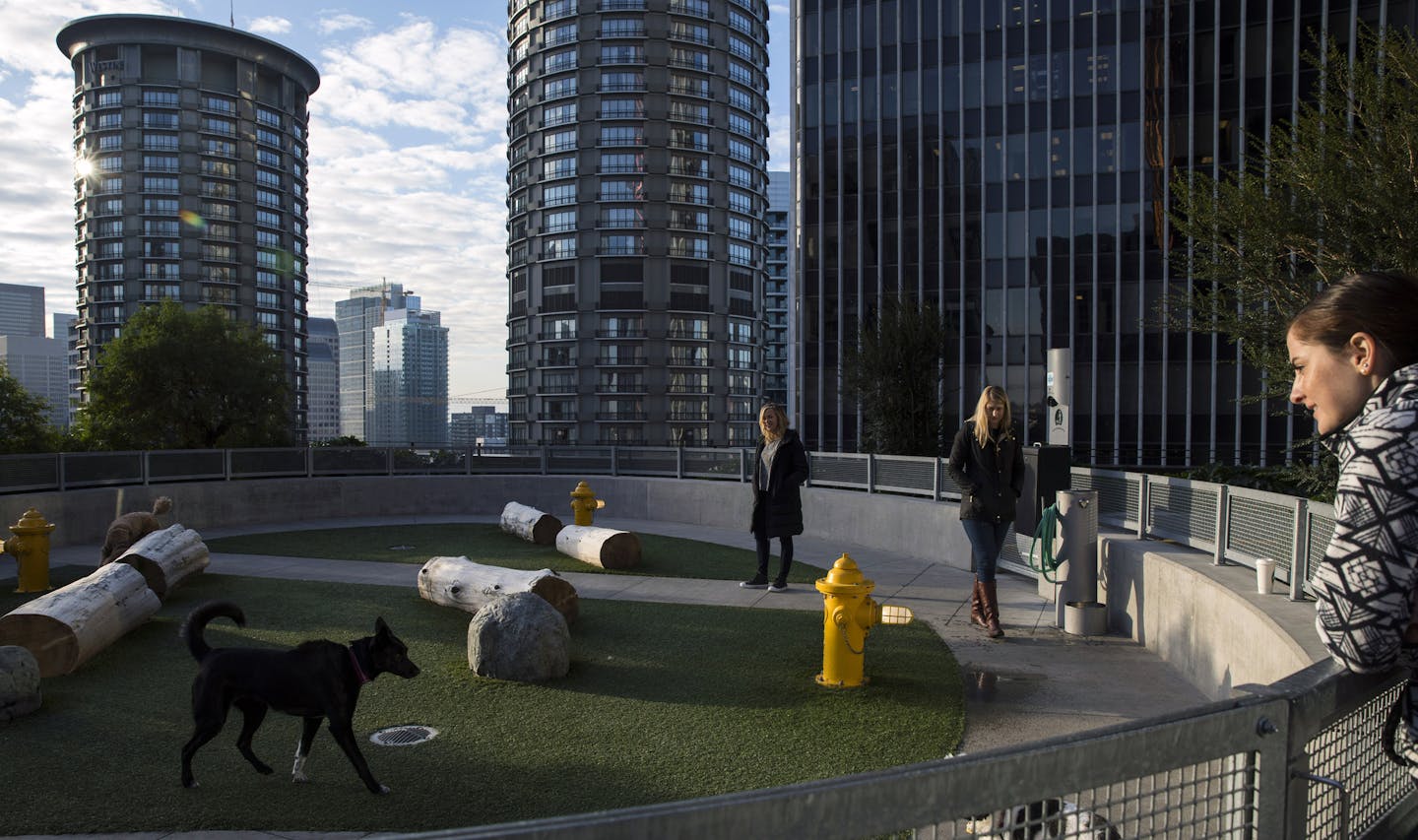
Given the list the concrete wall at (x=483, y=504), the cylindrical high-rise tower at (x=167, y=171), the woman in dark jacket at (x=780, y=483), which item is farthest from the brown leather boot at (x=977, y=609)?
the cylindrical high-rise tower at (x=167, y=171)

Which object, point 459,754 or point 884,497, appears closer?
point 459,754

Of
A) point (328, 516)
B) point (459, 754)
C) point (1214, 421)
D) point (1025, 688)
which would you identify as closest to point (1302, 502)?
point (1025, 688)

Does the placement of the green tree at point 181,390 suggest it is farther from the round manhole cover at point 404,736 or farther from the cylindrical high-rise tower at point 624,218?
the round manhole cover at point 404,736

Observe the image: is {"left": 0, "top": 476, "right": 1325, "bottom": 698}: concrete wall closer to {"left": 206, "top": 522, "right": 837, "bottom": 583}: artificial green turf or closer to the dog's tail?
{"left": 206, "top": 522, "right": 837, "bottom": 583}: artificial green turf

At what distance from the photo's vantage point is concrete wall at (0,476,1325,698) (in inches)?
257

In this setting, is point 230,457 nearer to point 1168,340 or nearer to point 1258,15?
point 1168,340

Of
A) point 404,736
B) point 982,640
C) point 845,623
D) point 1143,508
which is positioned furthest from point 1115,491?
point 404,736

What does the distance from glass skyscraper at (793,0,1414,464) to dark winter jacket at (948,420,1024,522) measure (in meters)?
35.0

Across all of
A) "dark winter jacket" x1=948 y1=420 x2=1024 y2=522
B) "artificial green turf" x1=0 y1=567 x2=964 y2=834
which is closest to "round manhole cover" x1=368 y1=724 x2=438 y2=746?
"artificial green turf" x1=0 y1=567 x2=964 y2=834

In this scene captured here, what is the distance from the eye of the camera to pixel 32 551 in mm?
11500

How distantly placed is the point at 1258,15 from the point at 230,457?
4787 centimetres

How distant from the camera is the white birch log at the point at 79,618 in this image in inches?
298

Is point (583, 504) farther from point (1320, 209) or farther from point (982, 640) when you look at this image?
point (1320, 209)

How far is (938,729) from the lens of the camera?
250 inches
